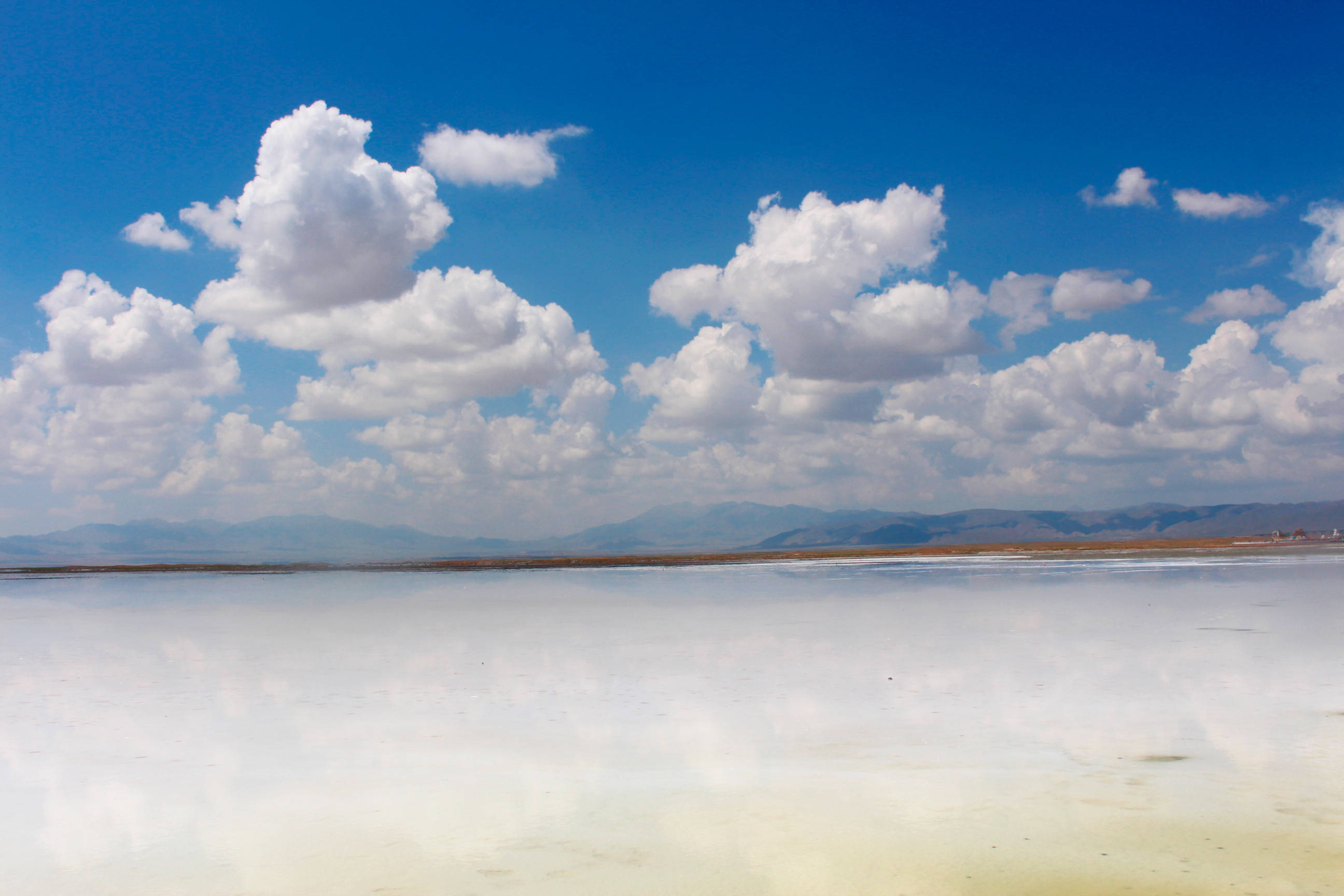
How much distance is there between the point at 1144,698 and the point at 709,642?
7.81 metres

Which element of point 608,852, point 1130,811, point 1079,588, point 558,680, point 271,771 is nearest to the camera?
point 608,852

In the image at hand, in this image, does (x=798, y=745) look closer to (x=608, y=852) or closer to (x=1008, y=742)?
(x=1008, y=742)

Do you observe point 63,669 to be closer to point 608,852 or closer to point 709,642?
point 709,642

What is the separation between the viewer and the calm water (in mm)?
5383

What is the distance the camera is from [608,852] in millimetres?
5672

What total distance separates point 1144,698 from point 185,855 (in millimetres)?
9537

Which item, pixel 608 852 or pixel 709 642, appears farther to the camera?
pixel 709 642

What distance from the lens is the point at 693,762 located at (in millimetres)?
7812

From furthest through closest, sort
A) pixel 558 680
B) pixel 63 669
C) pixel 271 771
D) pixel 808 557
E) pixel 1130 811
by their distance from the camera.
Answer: pixel 808 557 < pixel 63 669 < pixel 558 680 < pixel 271 771 < pixel 1130 811

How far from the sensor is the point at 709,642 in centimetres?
1622

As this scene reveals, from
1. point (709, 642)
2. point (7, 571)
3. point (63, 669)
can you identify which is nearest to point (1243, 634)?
point (709, 642)

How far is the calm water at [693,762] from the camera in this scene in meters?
5.38

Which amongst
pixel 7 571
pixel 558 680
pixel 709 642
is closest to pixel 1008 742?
pixel 558 680

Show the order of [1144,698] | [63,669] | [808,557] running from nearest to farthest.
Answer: [1144,698] < [63,669] < [808,557]
